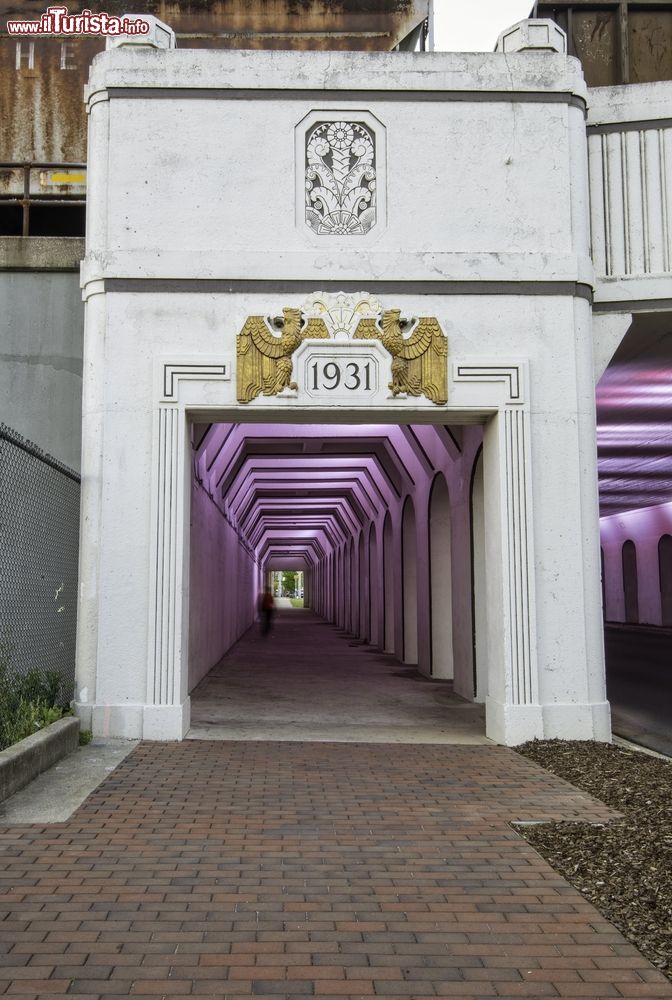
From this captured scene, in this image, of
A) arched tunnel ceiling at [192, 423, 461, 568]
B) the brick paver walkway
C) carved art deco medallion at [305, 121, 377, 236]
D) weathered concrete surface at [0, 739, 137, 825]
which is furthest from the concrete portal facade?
arched tunnel ceiling at [192, 423, 461, 568]

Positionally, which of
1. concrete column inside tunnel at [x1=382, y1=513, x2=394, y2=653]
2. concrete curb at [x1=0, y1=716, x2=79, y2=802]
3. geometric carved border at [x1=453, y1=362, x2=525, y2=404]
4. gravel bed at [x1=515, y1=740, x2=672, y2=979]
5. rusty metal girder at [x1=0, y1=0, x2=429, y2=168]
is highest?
rusty metal girder at [x1=0, y1=0, x2=429, y2=168]

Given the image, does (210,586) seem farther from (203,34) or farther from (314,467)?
(203,34)

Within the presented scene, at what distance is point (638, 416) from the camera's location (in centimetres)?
1630

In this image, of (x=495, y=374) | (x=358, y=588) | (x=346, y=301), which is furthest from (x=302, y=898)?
(x=358, y=588)

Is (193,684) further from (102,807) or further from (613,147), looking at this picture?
(613,147)

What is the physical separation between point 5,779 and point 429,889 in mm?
3062

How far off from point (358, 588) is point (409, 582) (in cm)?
1046

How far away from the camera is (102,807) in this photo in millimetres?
5891

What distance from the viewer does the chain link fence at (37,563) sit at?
7680 millimetres

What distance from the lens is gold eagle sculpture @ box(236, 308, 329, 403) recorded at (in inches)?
341

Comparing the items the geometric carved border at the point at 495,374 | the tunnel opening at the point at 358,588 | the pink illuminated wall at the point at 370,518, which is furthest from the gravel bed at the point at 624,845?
the pink illuminated wall at the point at 370,518

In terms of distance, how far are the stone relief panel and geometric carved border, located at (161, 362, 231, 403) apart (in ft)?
5.48

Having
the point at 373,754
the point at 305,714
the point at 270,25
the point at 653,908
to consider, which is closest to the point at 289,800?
the point at 373,754

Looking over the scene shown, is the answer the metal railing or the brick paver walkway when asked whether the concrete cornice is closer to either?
the metal railing
